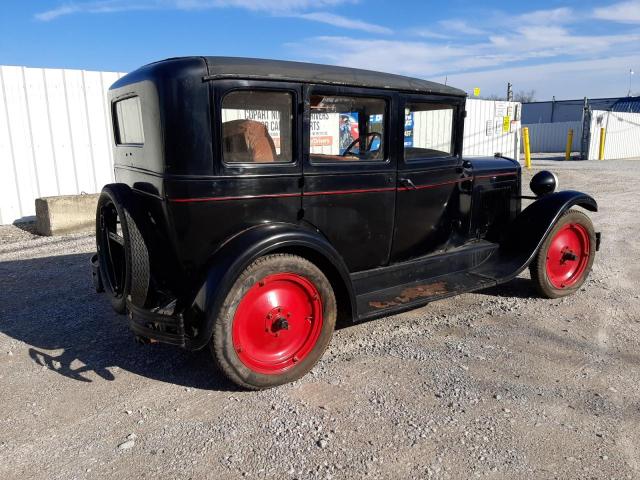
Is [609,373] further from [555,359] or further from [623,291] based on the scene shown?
[623,291]

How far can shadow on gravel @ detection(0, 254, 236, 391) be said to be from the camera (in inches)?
125

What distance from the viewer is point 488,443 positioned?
2408mm

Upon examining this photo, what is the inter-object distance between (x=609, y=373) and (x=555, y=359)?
318 mm

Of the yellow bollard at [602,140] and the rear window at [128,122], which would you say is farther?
the yellow bollard at [602,140]

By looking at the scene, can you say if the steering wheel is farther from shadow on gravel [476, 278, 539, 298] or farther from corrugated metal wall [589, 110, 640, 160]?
corrugated metal wall [589, 110, 640, 160]

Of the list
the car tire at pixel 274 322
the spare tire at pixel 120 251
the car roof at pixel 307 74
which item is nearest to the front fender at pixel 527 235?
the car roof at pixel 307 74

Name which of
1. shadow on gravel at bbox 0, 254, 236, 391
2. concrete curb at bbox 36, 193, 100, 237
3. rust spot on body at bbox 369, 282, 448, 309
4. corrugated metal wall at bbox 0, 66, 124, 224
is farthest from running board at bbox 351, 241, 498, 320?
corrugated metal wall at bbox 0, 66, 124, 224

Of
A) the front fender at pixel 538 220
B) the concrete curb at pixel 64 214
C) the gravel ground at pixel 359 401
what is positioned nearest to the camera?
the gravel ground at pixel 359 401

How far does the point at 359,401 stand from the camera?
280 centimetres

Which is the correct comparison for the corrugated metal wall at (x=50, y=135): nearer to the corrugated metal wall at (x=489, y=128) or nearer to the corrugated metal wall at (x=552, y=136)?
the corrugated metal wall at (x=489, y=128)

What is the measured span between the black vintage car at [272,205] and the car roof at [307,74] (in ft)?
0.04

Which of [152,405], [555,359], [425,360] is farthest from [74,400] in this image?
[555,359]

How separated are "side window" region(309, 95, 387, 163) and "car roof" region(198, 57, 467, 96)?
121 mm

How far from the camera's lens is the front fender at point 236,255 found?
2662 mm
